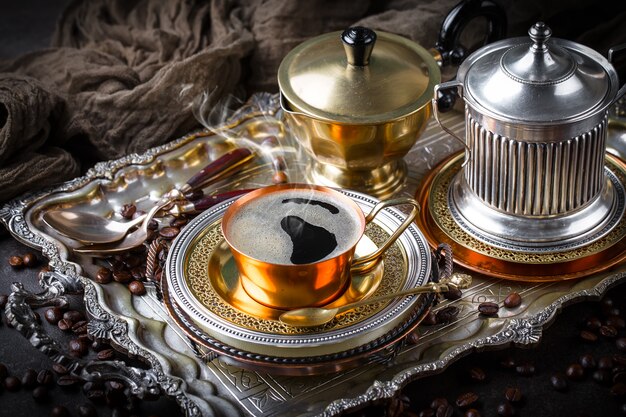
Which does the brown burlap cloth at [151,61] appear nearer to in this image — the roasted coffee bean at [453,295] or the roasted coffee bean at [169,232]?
the roasted coffee bean at [169,232]

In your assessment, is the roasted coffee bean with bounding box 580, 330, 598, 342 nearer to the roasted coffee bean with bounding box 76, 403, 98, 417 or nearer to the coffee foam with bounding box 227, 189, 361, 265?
the coffee foam with bounding box 227, 189, 361, 265

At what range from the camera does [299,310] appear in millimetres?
1647

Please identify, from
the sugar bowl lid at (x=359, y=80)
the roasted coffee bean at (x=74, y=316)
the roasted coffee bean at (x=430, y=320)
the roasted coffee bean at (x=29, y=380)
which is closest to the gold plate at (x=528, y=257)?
the roasted coffee bean at (x=430, y=320)

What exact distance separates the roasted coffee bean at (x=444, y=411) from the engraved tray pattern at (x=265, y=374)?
6 cm

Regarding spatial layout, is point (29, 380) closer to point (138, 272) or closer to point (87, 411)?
point (87, 411)

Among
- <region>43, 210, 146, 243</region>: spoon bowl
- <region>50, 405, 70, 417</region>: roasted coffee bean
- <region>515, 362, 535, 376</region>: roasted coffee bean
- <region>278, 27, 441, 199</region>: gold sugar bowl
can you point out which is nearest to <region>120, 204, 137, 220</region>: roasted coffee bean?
<region>43, 210, 146, 243</region>: spoon bowl

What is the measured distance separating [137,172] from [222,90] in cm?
37

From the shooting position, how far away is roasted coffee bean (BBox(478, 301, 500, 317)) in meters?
1.78

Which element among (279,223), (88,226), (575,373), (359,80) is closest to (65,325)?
(88,226)

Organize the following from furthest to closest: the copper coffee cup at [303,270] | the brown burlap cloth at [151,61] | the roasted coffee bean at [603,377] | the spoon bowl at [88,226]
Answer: the brown burlap cloth at [151,61] → the spoon bowl at [88,226] → the roasted coffee bean at [603,377] → the copper coffee cup at [303,270]

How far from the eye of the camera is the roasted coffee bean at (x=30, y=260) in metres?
2.04

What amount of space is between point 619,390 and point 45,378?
1.03 meters

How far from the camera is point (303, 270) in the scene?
1592 millimetres

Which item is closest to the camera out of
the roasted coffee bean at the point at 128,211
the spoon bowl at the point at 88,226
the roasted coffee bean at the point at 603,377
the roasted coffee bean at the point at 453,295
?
the roasted coffee bean at the point at 603,377
